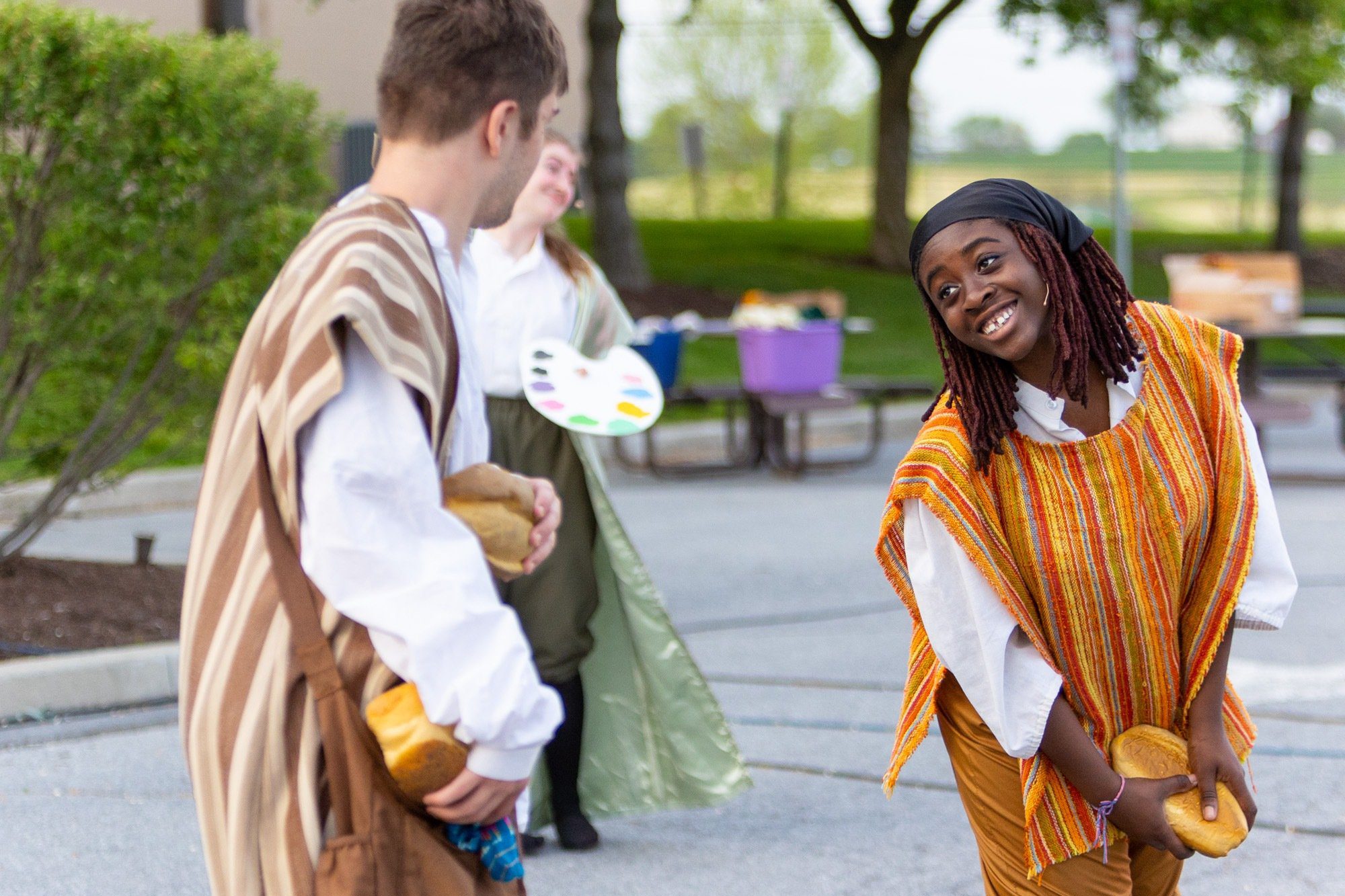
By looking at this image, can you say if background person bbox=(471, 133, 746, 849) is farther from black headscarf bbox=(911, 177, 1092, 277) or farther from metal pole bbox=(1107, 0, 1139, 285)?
metal pole bbox=(1107, 0, 1139, 285)

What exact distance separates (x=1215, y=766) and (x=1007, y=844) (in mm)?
354

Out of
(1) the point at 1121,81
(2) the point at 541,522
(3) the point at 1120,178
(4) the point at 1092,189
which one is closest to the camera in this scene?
(2) the point at 541,522

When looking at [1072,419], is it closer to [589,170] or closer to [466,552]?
[466,552]

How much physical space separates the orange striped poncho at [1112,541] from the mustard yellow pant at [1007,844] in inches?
1.4

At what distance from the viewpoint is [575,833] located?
4336 millimetres

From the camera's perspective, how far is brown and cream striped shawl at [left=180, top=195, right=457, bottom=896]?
1.81m

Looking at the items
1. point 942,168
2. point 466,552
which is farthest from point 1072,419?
point 942,168

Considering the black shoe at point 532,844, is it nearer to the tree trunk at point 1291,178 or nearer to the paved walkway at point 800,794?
the paved walkway at point 800,794

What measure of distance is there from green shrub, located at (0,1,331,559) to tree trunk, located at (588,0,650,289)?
11.0 metres

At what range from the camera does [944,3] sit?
72.7 ft

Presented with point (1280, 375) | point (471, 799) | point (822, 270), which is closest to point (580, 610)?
point (471, 799)

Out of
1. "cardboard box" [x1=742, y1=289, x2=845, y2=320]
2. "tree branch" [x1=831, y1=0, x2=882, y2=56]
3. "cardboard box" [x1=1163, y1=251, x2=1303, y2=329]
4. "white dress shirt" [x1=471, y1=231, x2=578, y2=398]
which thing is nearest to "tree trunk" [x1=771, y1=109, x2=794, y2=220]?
"tree branch" [x1=831, y1=0, x2=882, y2=56]

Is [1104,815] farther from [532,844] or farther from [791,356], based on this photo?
[791,356]

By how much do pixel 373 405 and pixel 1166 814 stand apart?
1.44 metres
